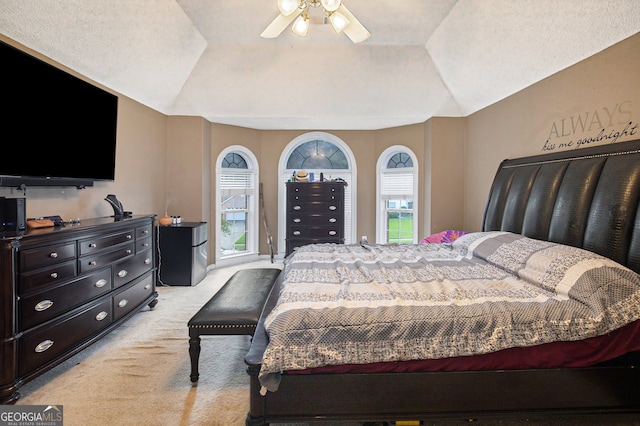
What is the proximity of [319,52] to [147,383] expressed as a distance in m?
4.19

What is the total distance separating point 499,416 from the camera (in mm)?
1765

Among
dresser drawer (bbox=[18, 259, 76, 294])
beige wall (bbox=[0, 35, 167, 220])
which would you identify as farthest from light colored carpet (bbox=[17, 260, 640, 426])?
beige wall (bbox=[0, 35, 167, 220])

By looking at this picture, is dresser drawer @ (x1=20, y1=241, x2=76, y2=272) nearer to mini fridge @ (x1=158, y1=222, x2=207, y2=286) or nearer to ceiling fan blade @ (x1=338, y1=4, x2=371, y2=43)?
mini fridge @ (x1=158, y1=222, x2=207, y2=286)

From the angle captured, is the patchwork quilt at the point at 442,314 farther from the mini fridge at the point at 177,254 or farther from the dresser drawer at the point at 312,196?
the dresser drawer at the point at 312,196

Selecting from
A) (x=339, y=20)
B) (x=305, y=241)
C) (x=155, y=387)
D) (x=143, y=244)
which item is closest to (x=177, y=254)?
(x=143, y=244)

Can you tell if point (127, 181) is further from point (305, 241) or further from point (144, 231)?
point (305, 241)

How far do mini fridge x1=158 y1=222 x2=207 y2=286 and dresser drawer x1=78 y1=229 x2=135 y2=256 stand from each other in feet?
4.25

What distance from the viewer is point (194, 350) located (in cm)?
231

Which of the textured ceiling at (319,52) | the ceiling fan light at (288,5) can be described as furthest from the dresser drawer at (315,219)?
the ceiling fan light at (288,5)

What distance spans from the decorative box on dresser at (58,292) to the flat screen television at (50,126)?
1.91ft

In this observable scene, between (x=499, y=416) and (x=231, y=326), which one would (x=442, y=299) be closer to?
(x=499, y=416)

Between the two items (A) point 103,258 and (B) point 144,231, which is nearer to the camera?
(A) point 103,258

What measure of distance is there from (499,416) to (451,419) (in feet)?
0.85

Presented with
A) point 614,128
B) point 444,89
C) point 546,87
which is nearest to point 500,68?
point 546,87
